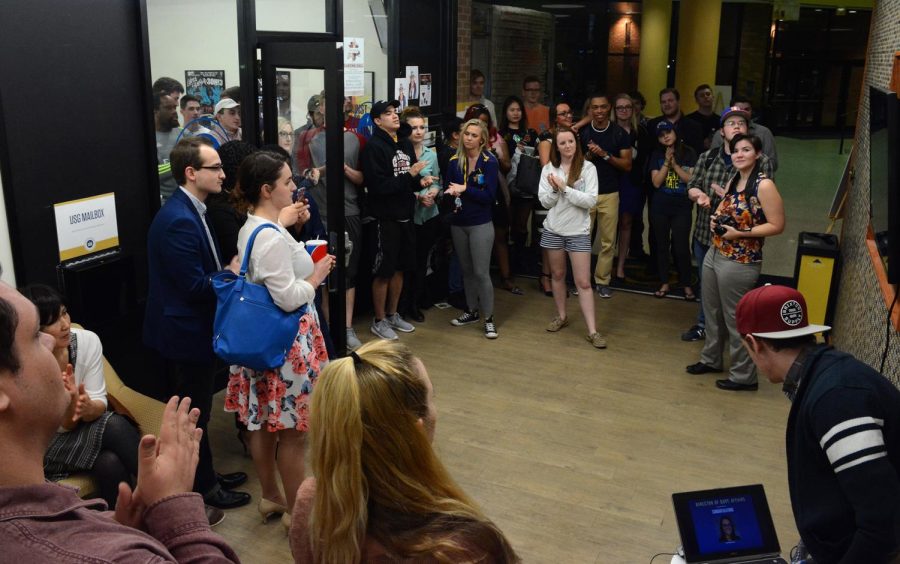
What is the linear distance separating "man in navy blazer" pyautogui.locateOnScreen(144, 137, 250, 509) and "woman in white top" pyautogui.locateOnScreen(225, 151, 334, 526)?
248mm

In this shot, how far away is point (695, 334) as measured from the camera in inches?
239

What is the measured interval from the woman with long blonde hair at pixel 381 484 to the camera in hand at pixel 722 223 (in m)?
3.69

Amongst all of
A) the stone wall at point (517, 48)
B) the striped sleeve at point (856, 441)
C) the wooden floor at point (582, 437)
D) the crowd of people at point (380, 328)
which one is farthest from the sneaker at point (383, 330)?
the striped sleeve at point (856, 441)

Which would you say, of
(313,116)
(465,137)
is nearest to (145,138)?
(313,116)

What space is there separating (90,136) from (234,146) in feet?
2.21

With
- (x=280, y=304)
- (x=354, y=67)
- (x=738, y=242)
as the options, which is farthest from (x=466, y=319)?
(x=280, y=304)

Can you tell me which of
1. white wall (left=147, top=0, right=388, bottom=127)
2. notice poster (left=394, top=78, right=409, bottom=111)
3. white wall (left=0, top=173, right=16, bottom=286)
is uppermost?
white wall (left=147, top=0, right=388, bottom=127)

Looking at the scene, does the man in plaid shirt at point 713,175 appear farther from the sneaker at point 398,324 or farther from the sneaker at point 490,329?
the sneaker at point 398,324

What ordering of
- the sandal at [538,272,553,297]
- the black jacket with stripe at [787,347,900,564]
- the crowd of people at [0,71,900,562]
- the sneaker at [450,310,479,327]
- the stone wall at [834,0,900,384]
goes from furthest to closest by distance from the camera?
the sandal at [538,272,553,297], the sneaker at [450,310,479,327], the stone wall at [834,0,900,384], the black jacket with stripe at [787,347,900,564], the crowd of people at [0,71,900,562]

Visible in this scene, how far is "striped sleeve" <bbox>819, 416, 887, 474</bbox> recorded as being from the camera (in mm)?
2023

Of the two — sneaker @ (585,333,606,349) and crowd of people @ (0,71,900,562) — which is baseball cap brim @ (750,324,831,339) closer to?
crowd of people @ (0,71,900,562)

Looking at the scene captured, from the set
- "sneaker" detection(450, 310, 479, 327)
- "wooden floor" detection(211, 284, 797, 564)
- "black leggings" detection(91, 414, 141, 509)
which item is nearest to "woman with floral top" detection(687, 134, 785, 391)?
"wooden floor" detection(211, 284, 797, 564)

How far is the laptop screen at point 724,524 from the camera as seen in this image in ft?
8.02

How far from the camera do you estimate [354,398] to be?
1.66 m
